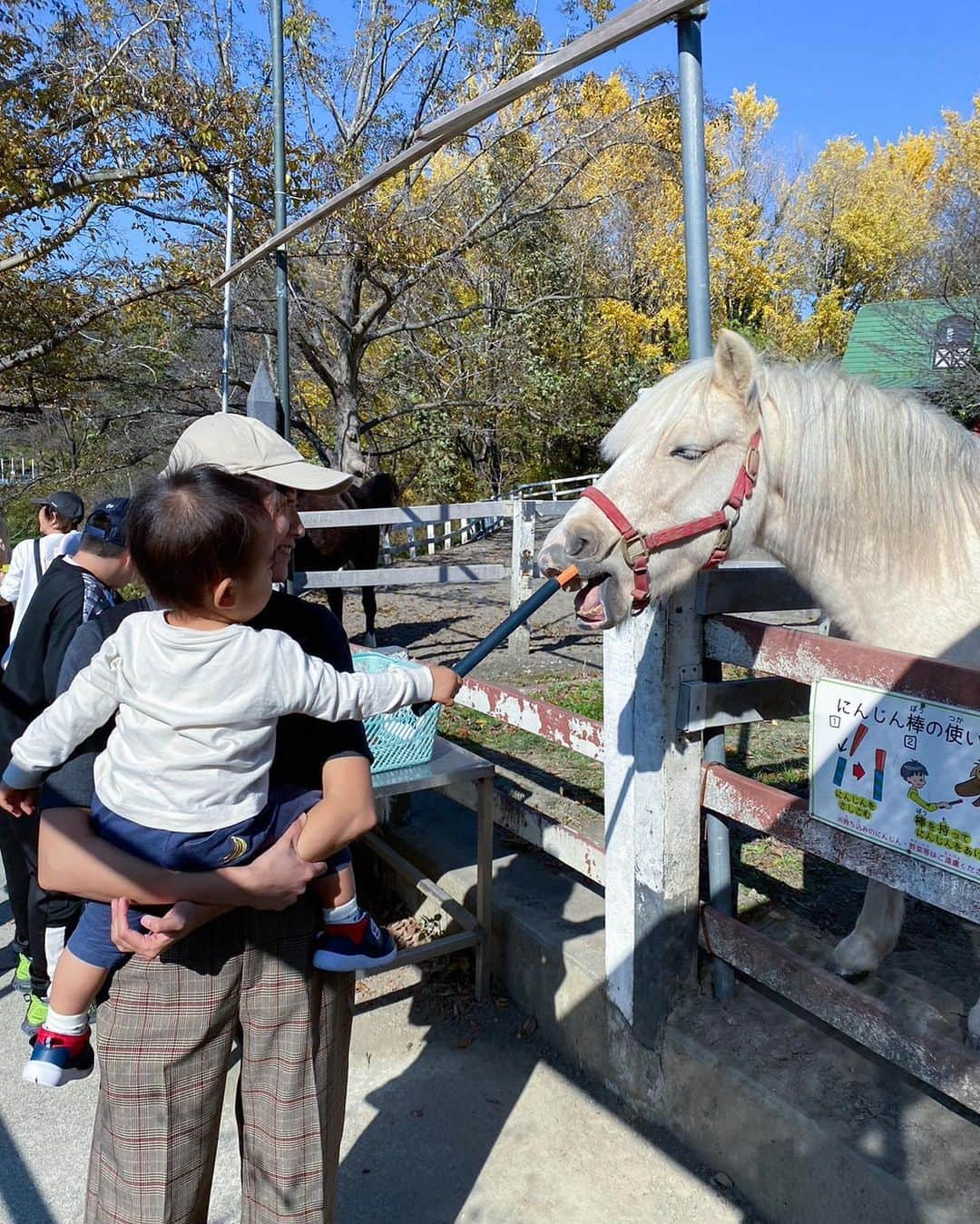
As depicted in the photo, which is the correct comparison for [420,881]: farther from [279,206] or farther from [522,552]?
[279,206]

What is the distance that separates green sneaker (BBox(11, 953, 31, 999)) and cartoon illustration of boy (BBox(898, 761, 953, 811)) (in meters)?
3.25

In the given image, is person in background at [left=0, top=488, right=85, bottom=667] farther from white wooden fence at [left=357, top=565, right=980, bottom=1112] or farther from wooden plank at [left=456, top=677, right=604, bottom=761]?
white wooden fence at [left=357, top=565, right=980, bottom=1112]

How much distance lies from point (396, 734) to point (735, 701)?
126 centimetres

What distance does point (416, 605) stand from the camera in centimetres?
1137

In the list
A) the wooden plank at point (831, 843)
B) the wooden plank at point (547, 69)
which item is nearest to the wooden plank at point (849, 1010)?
the wooden plank at point (831, 843)

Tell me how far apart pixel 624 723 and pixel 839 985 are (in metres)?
0.82

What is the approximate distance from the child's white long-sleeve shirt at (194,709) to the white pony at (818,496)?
0.96 m

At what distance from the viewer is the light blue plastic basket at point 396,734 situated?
9.98ft

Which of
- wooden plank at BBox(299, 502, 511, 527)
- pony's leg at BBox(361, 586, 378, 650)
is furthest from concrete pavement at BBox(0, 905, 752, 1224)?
pony's leg at BBox(361, 586, 378, 650)

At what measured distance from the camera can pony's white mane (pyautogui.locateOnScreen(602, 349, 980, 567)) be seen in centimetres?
234

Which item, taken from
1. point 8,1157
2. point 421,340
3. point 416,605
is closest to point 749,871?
point 8,1157

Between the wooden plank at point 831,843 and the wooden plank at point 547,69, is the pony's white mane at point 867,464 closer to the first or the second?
the wooden plank at point 831,843

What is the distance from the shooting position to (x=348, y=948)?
64.2 inches

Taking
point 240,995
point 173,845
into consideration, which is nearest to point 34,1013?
point 240,995
